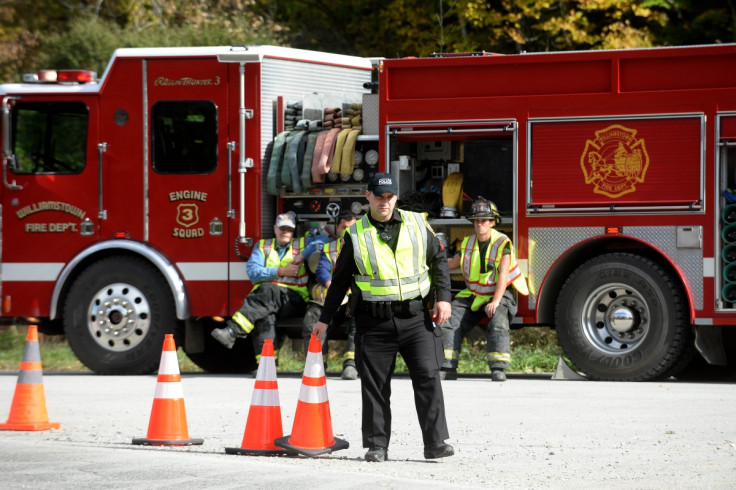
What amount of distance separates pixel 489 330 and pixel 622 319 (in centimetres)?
119

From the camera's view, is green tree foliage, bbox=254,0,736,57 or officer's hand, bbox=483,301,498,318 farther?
green tree foliage, bbox=254,0,736,57

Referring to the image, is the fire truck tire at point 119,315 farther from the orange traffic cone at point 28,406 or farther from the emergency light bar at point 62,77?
the orange traffic cone at point 28,406

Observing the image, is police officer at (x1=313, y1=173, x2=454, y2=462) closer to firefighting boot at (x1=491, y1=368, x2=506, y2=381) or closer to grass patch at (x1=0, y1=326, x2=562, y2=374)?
firefighting boot at (x1=491, y1=368, x2=506, y2=381)

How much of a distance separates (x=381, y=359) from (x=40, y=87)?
287 inches

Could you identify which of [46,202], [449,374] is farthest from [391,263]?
[46,202]

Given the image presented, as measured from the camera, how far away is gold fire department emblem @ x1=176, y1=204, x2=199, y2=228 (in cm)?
1414

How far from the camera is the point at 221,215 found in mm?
14070

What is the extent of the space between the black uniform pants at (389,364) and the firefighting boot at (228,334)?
16.3 feet

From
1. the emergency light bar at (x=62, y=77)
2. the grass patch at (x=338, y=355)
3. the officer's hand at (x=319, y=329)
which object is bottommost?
the grass patch at (x=338, y=355)

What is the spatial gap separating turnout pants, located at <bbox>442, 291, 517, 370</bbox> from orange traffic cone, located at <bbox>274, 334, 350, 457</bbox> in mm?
4786

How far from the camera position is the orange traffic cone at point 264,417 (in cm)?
850

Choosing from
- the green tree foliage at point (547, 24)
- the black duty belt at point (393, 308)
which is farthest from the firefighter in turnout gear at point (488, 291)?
the green tree foliage at point (547, 24)

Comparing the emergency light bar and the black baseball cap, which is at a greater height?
the emergency light bar

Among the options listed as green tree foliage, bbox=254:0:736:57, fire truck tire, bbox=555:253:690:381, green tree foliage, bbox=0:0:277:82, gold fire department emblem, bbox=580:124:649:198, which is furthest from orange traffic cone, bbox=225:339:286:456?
green tree foliage, bbox=0:0:277:82
